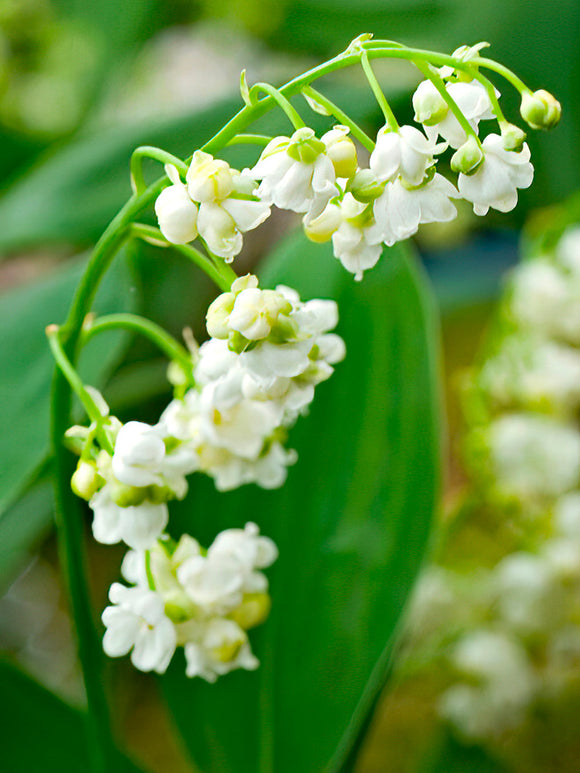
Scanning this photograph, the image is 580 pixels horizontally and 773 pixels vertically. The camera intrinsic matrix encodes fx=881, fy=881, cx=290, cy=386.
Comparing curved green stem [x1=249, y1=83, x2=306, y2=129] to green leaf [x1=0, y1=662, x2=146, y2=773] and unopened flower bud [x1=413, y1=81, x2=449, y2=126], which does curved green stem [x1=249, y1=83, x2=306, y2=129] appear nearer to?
unopened flower bud [x1=413, y1=81, x2=449, y2=126]

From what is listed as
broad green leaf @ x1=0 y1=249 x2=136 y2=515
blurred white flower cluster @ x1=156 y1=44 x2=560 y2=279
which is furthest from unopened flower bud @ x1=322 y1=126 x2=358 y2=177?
broad green leaf @ x1=0 y1=249 x2=136 y2=515

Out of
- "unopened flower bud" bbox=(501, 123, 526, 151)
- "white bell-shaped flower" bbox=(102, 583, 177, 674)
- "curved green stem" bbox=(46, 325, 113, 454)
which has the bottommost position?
"white bell-shaped flower" bbox=(102, 583, 177, 674)

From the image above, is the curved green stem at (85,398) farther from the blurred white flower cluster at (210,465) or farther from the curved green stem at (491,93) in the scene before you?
the curved green stem at (491,93)

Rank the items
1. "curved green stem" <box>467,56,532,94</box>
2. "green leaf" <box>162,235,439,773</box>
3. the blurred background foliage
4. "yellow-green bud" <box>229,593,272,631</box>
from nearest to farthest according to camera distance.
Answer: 1. "curved green stem" <box>467,56,532,94</box>
2. "yellow-green bud" <box>229,593,272,631</box>
3. "green leaf" <box>162,235,439,773</box>
4. the blurred background foliage

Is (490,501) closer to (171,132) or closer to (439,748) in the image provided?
(439,748)

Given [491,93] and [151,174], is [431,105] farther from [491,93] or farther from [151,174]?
[151,174]

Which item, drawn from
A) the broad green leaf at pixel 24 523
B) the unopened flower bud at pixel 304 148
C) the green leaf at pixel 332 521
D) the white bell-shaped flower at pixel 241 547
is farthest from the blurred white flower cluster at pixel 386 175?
the broad green leaf at pixel 24 523

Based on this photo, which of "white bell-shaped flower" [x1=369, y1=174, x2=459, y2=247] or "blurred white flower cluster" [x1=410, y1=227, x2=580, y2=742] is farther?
"blurred white flower cluster" [x1=410, y1=227, x2=580, y2=742]

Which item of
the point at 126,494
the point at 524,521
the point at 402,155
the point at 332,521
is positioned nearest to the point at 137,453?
the point at 126,494
